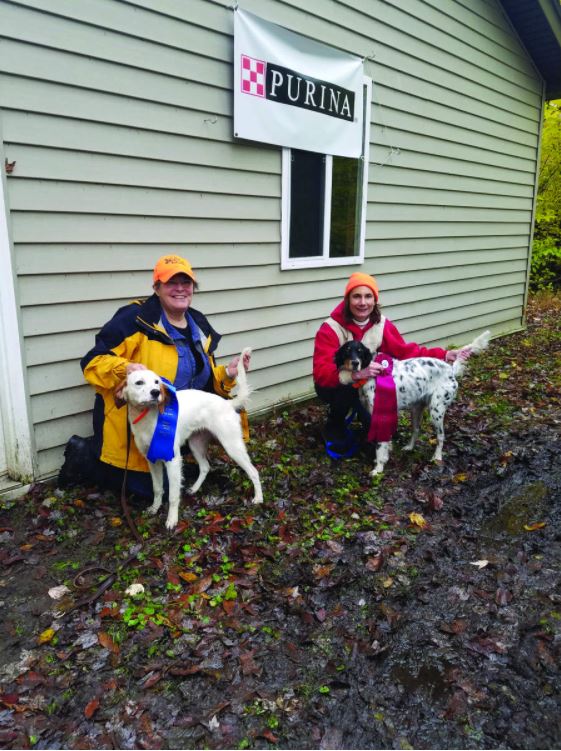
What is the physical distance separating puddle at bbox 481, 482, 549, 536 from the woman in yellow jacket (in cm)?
218

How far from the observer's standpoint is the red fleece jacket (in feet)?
15.5

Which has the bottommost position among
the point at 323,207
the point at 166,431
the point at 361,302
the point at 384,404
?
the point at 384,404

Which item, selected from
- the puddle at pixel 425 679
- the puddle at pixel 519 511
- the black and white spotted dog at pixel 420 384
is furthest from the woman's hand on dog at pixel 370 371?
the puddle at pixel 425 679

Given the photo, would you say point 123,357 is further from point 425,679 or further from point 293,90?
point 293,90

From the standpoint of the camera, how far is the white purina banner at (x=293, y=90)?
495 centimetres

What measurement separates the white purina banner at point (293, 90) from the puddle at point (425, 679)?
172 inches

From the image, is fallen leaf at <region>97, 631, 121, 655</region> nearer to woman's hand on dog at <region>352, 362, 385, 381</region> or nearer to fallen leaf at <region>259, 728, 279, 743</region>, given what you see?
fallen leaf at <region>259, 728, 279, 743</region>

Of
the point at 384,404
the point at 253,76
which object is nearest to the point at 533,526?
the point at 384,404

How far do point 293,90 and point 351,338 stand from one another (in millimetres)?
2610

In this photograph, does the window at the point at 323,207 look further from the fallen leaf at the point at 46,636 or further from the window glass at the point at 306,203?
the fallen leaf at the point at 46,636

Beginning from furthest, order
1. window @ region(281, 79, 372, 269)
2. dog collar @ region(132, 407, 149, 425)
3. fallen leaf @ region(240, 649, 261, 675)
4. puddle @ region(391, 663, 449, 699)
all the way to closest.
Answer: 1. window @ region(281, 79, 372, 269)
2. dog collar @ region(132, 407, 149, 425)
3. fallen leaf @ region(240, 649, 261, 675)
4. puddle @ region(391, 663, 449, 699)

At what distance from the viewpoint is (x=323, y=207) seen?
20.4ft

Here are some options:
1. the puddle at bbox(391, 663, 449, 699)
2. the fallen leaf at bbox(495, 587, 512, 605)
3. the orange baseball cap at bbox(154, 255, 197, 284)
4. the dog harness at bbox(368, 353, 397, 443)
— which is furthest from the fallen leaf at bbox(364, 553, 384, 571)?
the orange baseball cap at bbox(154, 255, 197, 284)

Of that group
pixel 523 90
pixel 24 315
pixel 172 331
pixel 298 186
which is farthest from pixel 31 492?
pixel 523 90
